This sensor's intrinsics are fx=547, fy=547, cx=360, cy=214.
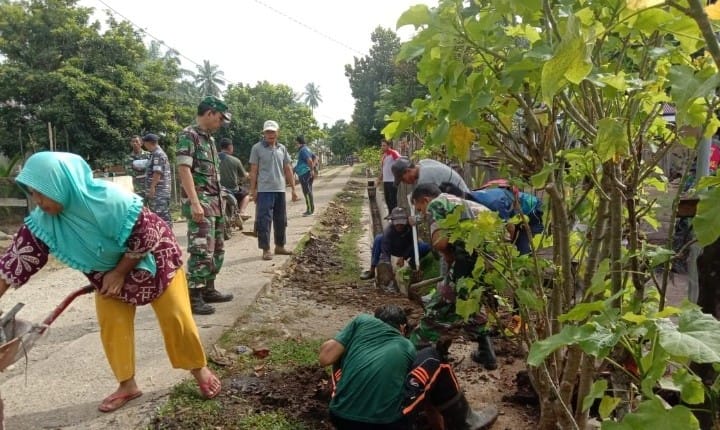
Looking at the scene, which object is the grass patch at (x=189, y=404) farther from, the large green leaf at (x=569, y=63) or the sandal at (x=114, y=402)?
the large green leaf at (x=569, y=63)

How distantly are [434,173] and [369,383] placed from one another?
314 centimetres

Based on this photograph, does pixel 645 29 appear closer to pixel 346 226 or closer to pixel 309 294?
pixel 309 294

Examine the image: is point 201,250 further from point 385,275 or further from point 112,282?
point 385,275

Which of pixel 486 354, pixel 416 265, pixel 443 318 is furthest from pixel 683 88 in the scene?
pixel 416 265

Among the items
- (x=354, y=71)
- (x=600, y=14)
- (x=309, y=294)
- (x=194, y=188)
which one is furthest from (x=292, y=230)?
(x=354, y=71)

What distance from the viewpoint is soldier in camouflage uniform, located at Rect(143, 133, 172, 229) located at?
7.28m

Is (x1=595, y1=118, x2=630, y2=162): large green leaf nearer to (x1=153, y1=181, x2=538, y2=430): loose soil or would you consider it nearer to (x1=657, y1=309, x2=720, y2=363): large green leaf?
(x1=657, y1=309, x2=720, y2=363): large green leaf

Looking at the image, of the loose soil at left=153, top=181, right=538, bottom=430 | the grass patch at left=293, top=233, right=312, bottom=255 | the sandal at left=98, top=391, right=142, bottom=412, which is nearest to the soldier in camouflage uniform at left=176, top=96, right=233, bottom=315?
the loose soil at left=153, top=181, right=538, bottom=430

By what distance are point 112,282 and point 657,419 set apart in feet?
7.98

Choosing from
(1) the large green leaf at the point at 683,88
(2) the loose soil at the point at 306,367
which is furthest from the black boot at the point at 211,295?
(1) the large green leaf at the point at 683,88

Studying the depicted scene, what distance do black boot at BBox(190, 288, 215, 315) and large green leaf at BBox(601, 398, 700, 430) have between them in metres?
4.00

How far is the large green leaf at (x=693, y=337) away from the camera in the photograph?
2.81 ft

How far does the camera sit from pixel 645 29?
1082 mm

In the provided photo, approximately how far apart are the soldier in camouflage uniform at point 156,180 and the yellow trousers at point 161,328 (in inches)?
180
